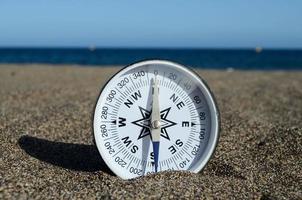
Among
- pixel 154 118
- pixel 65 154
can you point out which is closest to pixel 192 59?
pixel 65 154

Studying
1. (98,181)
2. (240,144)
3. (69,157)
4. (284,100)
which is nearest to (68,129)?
(69,157)

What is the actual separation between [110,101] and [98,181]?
0.55 metres

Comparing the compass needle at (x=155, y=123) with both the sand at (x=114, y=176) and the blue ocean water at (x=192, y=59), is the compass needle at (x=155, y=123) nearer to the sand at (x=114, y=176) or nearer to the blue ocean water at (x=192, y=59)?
the sand at (x=114, y=176)

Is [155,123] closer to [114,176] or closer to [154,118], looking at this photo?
[154,118]

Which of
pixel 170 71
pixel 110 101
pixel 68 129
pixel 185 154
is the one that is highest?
pixel 170 71

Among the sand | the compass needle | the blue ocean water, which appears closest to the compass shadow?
the sand

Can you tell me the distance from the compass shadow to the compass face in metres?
0.22

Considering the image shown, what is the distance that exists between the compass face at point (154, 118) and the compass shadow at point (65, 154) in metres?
0.22

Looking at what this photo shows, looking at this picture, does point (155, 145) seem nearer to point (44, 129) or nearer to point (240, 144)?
point (240, 144)

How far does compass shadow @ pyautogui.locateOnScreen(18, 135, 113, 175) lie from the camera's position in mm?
3797

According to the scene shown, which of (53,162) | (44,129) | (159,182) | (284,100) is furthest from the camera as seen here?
(284,100)

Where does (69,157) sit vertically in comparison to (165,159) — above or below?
below

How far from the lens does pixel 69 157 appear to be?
163 inches

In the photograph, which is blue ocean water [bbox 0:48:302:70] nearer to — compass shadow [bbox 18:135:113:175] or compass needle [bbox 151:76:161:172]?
compass shadow [bbox 18:135:113:175]
